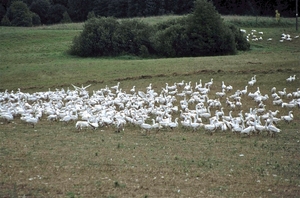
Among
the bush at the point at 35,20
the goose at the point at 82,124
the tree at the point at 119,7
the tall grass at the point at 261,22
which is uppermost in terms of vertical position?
the tree at the point at 119,7

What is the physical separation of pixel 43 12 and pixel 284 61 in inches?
2942

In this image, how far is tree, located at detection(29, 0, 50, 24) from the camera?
10444 centimetres

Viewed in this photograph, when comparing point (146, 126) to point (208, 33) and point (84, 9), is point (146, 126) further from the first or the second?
point (84, 9)

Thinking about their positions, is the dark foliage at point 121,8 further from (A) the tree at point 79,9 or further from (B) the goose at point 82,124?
(B) the goose at point 82,124

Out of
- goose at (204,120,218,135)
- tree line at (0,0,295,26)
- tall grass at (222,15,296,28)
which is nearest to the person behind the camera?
goose at (204,120,218,135)

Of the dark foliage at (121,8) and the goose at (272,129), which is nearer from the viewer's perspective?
the goose at (272,129)

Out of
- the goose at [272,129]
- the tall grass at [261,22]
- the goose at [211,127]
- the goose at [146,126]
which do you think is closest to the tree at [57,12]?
the tall grass at [261,22]

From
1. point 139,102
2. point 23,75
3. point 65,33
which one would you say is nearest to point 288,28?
point 65,33

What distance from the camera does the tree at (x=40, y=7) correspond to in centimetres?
10444

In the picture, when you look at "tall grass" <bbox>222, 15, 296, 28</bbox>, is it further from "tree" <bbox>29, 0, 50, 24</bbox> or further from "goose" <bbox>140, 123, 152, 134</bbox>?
"goose" <bbox>140, 123, 152, 134</bbox>

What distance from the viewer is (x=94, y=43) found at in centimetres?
5788

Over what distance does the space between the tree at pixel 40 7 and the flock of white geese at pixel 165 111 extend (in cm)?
7467

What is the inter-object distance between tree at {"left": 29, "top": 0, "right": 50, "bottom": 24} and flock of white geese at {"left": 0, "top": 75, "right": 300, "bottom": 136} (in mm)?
74672

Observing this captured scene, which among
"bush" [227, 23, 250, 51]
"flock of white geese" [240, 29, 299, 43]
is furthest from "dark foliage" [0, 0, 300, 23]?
"bush" [227, 23, 250, 51]
